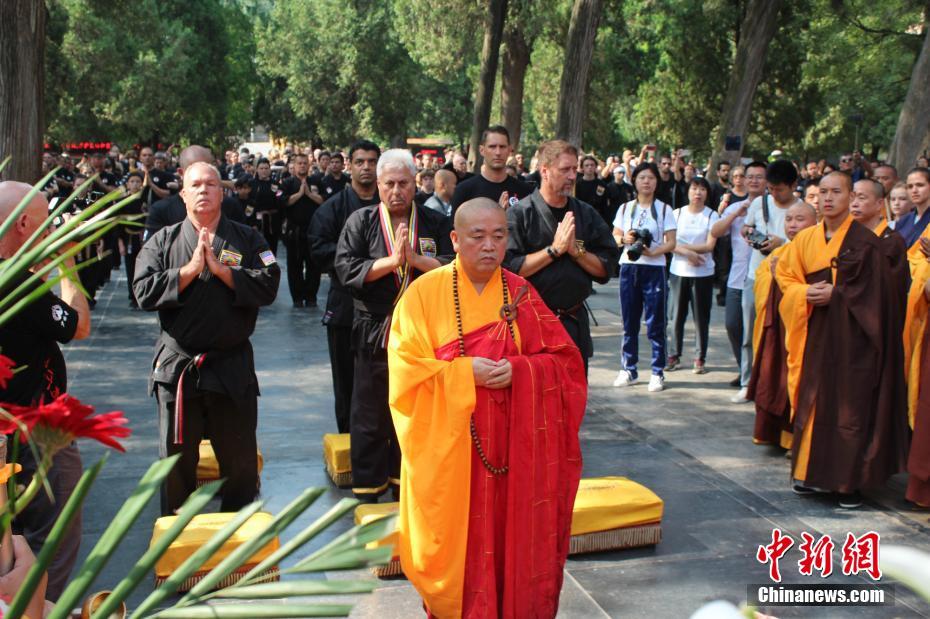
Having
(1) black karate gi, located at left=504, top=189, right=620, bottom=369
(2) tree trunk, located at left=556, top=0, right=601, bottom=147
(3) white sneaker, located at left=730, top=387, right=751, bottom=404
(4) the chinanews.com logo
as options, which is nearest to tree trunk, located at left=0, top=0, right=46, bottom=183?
(1) black karate gi, located at left=504, top=189, right=620, bottom=369

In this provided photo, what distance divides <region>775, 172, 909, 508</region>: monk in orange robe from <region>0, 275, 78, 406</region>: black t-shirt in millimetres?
4114

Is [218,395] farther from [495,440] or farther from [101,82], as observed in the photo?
[101,82]

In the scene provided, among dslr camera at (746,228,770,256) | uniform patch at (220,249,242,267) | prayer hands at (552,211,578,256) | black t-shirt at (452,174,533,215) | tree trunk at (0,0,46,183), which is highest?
tree trunk at (0,0,46,183)

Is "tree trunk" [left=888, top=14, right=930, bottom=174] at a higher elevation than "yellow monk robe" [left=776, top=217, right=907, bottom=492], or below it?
higher

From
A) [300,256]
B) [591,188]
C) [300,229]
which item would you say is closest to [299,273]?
[300,256]

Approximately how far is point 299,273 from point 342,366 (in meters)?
7.22

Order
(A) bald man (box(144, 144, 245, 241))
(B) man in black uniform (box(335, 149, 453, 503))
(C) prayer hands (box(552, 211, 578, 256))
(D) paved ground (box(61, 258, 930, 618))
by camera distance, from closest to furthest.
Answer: (D) paved ground (box(61, 258, 930, 618)), (C) prayer hands (box(552, 211, 578, 256)), (B) man in black uniform (box(335, 149, 453, 503)), (A) bald man (box(144, 144, 245, 241))

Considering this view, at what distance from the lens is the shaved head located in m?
4.17

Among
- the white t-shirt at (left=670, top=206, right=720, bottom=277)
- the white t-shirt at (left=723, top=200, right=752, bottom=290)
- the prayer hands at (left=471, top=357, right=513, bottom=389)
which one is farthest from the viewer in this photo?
the white t-shirt at (left=670, top=206, right=720, bottom=277)

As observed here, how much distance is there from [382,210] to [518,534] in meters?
2.49

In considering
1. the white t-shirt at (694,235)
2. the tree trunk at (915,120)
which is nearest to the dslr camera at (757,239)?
the white t-shirt at (694,235)

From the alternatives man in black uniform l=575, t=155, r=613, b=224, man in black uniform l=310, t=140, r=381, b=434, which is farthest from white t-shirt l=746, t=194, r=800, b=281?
man in black uniform l=575, t=155, r=613, b=224

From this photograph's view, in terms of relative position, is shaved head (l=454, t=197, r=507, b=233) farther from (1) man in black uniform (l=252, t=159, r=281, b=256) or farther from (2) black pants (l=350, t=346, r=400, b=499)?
(1) man in black uniform (l=252, t=159, r=281, b=256)

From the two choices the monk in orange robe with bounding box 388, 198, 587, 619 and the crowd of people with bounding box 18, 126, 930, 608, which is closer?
the monk in orange robe with bounding box 388, 198, 587, 619
